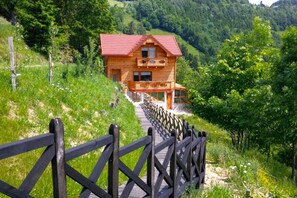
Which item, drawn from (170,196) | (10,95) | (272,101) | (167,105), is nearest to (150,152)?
(170,196)

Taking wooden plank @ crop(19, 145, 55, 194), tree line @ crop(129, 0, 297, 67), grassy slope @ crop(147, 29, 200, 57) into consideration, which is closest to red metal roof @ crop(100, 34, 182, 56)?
wooden plank @ crop(19, 145, 55, 194)

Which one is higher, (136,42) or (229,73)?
(136,42)

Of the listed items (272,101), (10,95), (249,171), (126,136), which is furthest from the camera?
(272,101)

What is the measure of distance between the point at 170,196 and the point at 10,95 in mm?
6017

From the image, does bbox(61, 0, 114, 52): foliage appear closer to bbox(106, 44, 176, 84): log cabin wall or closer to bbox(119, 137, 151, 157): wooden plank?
bbox(106, 44, 176, 84): log cabin wall

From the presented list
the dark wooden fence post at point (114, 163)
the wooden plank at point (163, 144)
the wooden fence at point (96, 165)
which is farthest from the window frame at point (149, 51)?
the dark wooden fence post at point (114, 163)

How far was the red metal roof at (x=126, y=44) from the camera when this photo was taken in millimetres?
35719

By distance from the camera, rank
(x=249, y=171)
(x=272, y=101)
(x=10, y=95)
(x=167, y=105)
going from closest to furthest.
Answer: (x=249, y=171)
(x=10, y=95)
(x=272, y=101)
(x=167, y=105)

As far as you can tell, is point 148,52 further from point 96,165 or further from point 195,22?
point 195,22

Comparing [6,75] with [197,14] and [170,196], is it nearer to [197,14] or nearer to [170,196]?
[170,196]

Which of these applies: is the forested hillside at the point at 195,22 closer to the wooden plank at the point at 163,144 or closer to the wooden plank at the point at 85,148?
the wooden plank at the point at 163,144

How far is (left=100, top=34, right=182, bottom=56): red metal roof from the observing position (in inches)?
1406

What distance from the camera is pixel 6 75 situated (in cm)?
1045

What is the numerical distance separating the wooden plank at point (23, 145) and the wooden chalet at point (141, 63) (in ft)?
106
